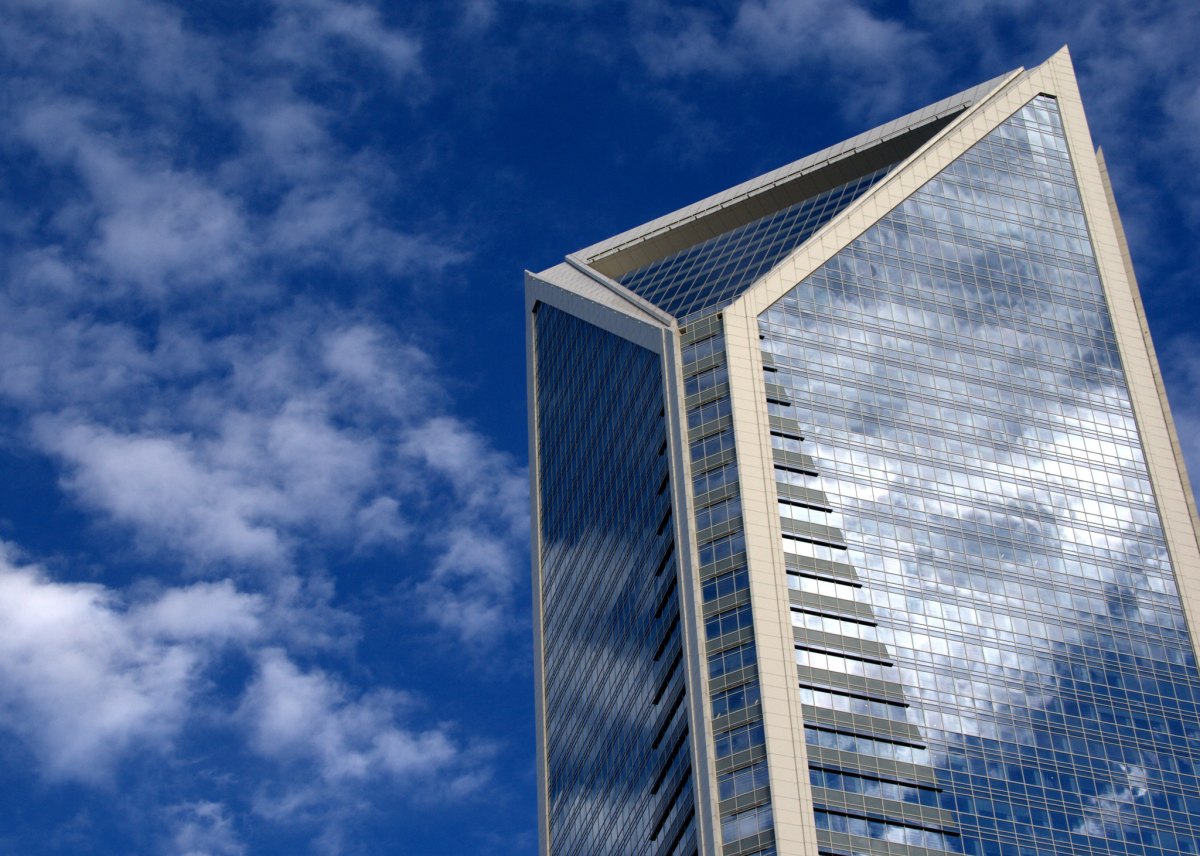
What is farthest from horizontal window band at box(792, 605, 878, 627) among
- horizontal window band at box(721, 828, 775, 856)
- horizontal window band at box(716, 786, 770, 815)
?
horizontal window band at box(721, 828, 775, 856)

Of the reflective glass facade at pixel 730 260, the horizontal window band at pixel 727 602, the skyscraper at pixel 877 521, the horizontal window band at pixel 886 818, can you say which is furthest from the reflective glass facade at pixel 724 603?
the reflective glass facade at pixel 730 260

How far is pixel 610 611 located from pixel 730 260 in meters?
34.9

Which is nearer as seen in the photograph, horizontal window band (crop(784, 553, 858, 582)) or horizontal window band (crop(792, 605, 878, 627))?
horizontal window band (crop(792, 605, 878, 627))

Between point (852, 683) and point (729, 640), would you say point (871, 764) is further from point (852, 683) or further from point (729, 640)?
point (729, 640)

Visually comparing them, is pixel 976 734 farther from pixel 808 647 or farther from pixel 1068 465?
pixel 1068 465

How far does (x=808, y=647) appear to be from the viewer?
140 metres

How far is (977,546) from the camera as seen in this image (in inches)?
6093

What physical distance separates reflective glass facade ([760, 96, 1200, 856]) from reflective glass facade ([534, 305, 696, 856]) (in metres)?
11.4

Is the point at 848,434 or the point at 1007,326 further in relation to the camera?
the point at 1007,326

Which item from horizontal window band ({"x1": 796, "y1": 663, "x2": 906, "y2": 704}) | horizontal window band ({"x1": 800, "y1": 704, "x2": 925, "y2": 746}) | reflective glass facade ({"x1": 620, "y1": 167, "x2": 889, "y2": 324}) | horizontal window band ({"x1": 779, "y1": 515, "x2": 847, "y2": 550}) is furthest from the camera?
reflective glass facade ({"x1": 620, "y1": 167, "x2": 889, "y2": 324})

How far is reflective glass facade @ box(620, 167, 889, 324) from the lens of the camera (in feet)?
558

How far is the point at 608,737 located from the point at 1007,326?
165ft

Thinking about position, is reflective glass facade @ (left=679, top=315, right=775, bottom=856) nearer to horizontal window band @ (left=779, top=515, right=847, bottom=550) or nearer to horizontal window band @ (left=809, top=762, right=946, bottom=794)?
horizontal window band @ (left=779, top=515, right=847, bottom=550)

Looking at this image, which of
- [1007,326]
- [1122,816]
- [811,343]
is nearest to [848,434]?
[811,343]
